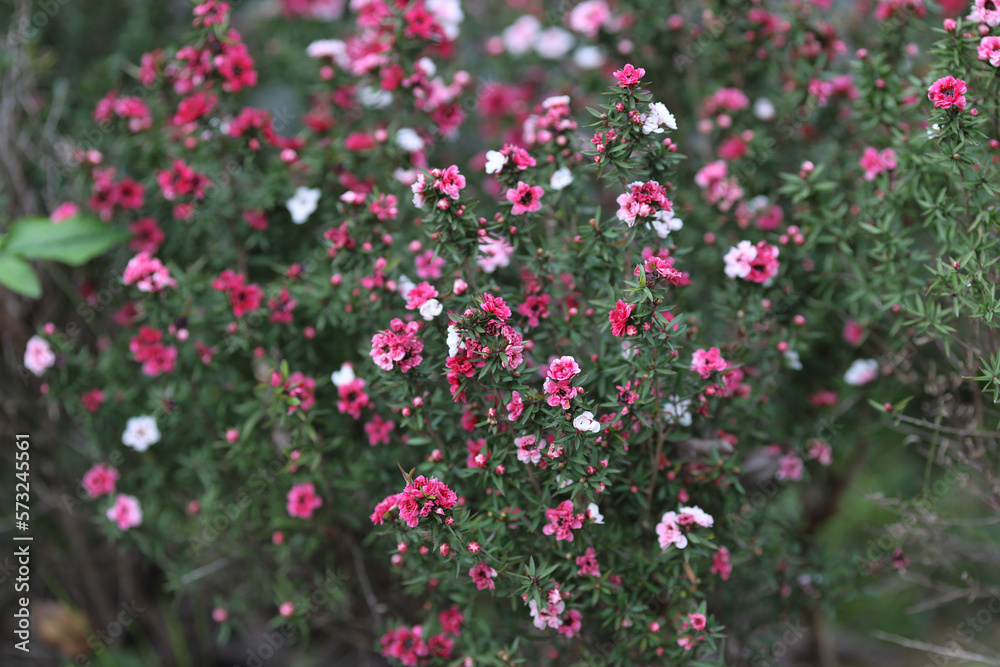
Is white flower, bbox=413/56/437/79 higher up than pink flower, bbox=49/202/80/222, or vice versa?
white flower, bbox=413/56/437/79

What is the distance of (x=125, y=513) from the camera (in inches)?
94.7

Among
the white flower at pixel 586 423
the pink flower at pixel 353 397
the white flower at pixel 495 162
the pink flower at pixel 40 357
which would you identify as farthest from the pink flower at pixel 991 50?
the pink flower at pixel 40 357

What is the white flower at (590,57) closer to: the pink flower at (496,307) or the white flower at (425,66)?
the white flower at (425,66)

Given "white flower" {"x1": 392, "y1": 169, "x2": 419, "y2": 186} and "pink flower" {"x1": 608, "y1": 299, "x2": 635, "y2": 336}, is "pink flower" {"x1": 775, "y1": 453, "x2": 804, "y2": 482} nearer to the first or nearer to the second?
"pink flower" {"x1": 608, "y1": 299, "x2": 635, "y2": 336}

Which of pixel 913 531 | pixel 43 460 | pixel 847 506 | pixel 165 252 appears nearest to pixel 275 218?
pixel 165 252

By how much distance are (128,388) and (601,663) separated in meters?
1.66

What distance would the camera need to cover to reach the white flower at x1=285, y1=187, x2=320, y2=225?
2314 millimetres

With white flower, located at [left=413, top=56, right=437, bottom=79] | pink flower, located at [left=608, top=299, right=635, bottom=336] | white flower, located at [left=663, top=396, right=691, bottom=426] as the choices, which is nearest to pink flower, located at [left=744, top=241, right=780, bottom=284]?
white flower, located at [left=663, top=396, right=691, bottom=426]

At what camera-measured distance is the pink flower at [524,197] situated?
6.10 feet

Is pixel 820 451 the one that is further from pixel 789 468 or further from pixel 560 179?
pixel 560 179

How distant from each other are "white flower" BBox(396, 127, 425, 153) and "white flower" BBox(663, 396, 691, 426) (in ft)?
3.63

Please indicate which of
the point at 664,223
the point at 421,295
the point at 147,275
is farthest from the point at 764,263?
the point at 147,275

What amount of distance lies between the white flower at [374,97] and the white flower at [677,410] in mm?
1302

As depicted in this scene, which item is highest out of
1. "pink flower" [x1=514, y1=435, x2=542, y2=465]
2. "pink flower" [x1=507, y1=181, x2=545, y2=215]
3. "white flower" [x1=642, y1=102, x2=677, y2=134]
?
"white flower" [x1=642, y1=102, x2=677, y2=134]
